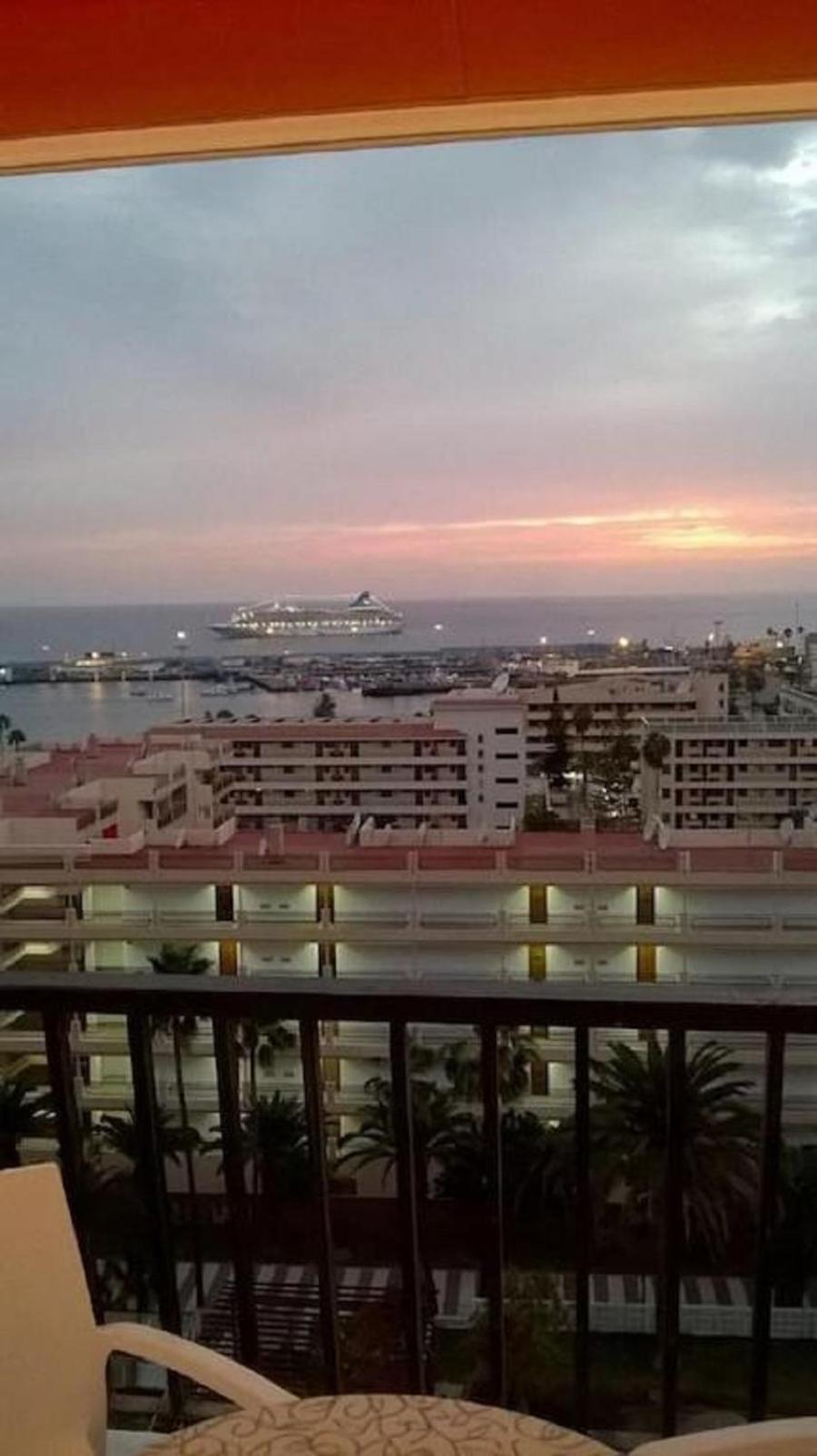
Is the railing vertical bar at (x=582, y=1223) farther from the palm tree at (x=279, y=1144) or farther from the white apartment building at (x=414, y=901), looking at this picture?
the white apartment building at (x=414, y=901)

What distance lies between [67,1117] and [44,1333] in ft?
2.07

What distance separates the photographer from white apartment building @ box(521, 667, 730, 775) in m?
3.01

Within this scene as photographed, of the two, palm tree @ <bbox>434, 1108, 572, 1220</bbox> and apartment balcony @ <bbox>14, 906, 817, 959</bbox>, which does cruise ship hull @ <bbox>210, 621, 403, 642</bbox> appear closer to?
apartment balcony @ <bbox>14, 906, 817, 959</bbox>

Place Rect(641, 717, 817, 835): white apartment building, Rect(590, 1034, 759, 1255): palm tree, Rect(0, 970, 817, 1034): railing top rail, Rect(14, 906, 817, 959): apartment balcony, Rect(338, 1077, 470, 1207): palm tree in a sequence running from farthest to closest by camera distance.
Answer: Rect(14, 906, 817, 959): apartment balcony → Rect(641, 717, 817, 835): white apartment building → Rect(338, 1077, 470, 1207): palm tree → Rect(590, 1034, 759, 1255): palm tree → Rect(0, 970, 817, 1034): railing top rail

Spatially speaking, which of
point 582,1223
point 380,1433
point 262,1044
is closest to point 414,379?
point 262,1044

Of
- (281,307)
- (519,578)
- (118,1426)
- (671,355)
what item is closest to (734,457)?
(671,355)

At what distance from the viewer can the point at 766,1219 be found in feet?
5.81

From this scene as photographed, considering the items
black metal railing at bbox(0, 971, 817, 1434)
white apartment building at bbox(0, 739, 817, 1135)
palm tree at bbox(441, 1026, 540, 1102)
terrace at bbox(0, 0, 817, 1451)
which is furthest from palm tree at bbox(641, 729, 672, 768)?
black metal railing at bbox(0, 971, 817, 1434)

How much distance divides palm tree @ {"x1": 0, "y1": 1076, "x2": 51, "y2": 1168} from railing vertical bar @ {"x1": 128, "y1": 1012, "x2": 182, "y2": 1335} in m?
0.30

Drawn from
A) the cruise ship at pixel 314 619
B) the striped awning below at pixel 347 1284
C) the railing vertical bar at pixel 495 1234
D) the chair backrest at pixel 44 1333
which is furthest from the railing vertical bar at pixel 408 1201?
the cruise ship at pixel 314 619

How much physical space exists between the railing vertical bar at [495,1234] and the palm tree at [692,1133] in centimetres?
27

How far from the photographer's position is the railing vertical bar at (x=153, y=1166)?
1.83 meters

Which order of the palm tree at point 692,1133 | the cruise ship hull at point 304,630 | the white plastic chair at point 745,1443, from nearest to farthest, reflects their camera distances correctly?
1. the white plastic chair at point 745,1443
2. the palm tree at point 692,1133
3. the cruise ship hull at point 304,630

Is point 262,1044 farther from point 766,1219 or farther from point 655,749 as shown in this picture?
point 655,749
